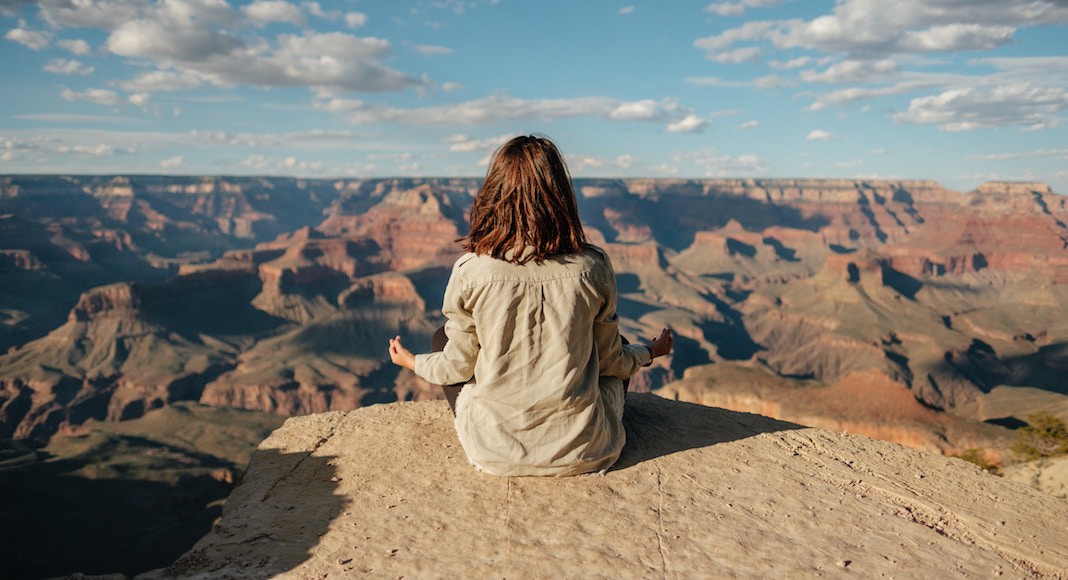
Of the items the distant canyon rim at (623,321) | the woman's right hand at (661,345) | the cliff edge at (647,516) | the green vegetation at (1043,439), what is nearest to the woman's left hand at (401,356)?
the cliff edge at (647,516)

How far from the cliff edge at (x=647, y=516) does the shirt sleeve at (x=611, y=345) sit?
1.00 m

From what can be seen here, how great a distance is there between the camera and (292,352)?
8881 centimetres

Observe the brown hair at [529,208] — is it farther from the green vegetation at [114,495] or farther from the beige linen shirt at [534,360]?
the green vegetation at [114,495]

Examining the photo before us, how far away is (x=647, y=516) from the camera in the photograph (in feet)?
14.8

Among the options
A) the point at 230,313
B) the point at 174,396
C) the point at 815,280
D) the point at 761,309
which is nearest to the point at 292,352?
the point at 174,396

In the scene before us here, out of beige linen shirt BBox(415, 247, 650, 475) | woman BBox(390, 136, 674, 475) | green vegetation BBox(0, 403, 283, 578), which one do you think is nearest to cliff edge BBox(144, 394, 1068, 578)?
beige linen shirt BBox(415, 247, 650, 475)

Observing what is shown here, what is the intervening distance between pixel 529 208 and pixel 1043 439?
39.1m

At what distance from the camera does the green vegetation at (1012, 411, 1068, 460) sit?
29.5m

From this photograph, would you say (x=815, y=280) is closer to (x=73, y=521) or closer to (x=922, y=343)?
(x=922, y=343)

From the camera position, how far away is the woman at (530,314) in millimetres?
4078

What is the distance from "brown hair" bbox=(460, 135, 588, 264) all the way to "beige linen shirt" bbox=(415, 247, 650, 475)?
0.33 ft

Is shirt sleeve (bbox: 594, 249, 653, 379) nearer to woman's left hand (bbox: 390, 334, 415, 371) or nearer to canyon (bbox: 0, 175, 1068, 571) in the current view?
woman's left hand (bbox: 390, 334, 415, 371)

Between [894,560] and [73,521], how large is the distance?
47.7 m

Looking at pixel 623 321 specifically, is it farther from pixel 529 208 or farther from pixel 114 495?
pixel 529 208
